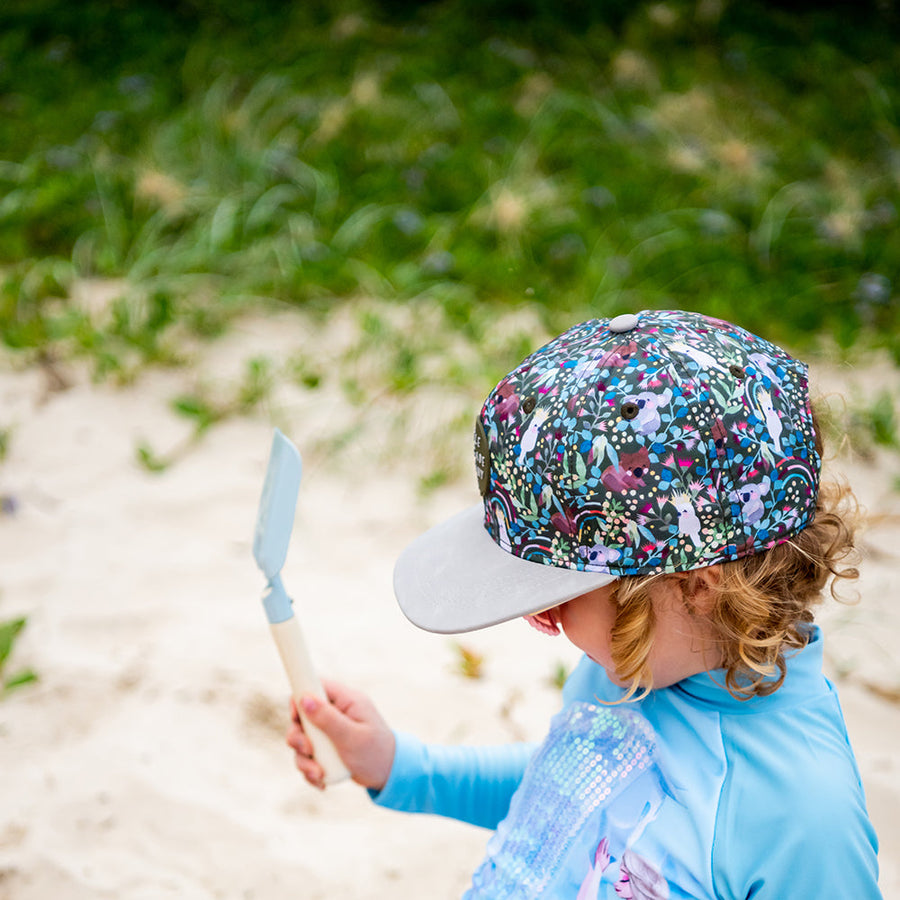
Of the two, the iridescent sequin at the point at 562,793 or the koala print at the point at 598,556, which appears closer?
the koala print at the point at 598,556

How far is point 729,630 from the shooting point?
0.87m

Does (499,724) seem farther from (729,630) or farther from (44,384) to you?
(44,384)

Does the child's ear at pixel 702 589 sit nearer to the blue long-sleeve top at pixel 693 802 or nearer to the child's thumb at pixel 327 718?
the blue long-sleeve top at pixel 693 802

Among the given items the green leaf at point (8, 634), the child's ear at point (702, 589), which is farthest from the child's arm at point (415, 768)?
the green leaf at point (8, 634)

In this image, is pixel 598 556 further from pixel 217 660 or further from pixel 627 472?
pixel 217 660

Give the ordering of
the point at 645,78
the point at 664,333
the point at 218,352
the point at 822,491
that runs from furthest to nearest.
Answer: the point at 645,78 < the point at 218,352 < the point at 822,491 < the point at 664,333

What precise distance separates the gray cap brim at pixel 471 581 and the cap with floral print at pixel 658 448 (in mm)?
20

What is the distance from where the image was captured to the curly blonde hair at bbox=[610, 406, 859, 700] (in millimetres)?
839

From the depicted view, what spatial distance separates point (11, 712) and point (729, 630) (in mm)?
1173

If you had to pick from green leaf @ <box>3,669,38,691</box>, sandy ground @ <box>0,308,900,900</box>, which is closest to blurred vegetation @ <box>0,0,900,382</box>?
sandy ground @ <box>0,308,900,900</box>

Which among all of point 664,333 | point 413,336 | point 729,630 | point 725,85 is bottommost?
point 725,85

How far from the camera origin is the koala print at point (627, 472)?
2.57 ft

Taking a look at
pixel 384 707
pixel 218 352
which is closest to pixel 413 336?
pixel 218 352

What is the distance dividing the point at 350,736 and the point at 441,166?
8.81 feet
